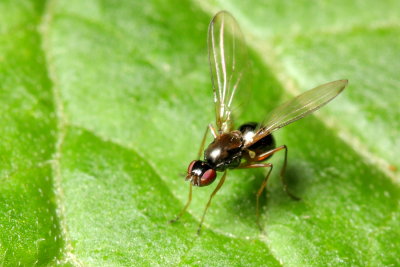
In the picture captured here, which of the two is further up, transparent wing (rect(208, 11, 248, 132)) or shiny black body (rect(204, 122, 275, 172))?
transparent wing (rect(208, 11, 248, 132))

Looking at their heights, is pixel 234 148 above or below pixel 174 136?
above

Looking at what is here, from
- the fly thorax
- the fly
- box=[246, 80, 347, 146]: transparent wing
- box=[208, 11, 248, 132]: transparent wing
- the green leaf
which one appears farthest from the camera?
box=[208, 11, 248, 132]: transparent wing

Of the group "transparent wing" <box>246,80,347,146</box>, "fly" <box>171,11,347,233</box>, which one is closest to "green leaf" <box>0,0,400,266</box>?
"fly" <box>171,11,347,233</box>

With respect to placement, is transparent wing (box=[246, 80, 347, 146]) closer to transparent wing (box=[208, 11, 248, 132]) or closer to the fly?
the fly

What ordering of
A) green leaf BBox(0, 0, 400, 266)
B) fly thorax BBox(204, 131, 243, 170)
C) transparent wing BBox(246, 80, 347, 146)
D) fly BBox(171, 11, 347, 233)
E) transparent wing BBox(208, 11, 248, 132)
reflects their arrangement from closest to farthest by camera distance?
green leaf BBox(0, 0, 400, 266), transparent wing BBox(246, 80, 347, 146), fly BBox(171, 11, 347, 233), fly thorax BBox(204, 131, 243, 170), transparent wing BBox(208, 11, 248, 132)

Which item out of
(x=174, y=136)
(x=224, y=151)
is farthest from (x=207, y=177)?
(x=174, y=136)

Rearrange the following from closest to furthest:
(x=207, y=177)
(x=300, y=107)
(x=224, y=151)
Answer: (x=207, y=177), (x=300, y=107), (x=224, y=151)

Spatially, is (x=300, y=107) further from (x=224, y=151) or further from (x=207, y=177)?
(x=207, y=177)

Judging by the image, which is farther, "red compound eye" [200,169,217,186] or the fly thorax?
the fly thorax
